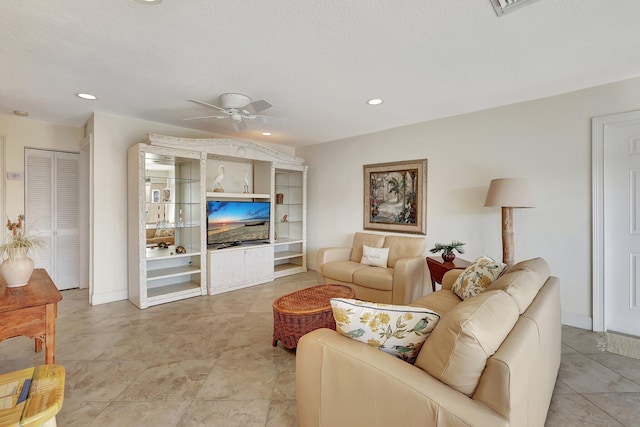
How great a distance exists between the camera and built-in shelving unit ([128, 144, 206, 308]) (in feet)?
11.9

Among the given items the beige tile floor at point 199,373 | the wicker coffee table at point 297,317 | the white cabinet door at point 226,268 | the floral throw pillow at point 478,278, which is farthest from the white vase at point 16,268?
the floral throw pillow at point 478,278

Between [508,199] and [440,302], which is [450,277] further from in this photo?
[508,199]

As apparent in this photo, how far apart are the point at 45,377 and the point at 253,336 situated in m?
1.66

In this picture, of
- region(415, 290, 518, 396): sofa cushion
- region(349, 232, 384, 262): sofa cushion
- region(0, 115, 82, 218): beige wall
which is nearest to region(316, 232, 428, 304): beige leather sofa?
region(349, 232, 384, 262): sofa cushion

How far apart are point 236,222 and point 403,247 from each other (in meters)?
2.54

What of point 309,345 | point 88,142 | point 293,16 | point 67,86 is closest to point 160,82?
point 67,86

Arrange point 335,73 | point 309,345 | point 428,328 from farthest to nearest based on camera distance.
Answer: point 335,73 → point 309,345 → point 428,328

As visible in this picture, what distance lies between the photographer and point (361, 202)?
15.6ft

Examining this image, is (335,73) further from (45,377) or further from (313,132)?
(45,377)

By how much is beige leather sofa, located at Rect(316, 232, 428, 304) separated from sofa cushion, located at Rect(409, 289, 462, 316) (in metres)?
0.71

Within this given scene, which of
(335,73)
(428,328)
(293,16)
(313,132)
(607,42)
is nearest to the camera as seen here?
(428,328)

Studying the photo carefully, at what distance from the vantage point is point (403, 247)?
3963mm

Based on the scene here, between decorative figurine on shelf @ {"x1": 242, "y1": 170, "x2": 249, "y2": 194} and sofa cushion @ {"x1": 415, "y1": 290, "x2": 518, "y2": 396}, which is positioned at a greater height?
decorative figurine on shelf @ {"x1": 242, "y1": 170, "x2": 249, "y2": 194}

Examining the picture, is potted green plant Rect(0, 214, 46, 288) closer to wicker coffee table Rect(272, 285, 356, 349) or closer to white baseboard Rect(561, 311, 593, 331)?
wicker coffee table Rect(272, 285, 356, 349)
